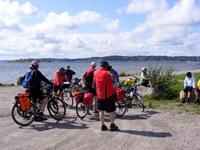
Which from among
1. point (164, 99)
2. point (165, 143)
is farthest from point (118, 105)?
point (164, 99)

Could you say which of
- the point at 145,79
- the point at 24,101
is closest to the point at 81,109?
the point at 24,101

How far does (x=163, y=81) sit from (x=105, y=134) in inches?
296

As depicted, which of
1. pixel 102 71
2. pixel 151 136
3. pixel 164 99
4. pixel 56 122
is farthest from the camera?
pixel 164 99

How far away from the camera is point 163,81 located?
13398 millimetres

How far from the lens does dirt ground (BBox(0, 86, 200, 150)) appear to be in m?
5.82

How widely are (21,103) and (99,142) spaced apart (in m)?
2.84

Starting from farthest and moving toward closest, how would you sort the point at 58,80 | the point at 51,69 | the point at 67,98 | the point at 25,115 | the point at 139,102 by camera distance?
1. the point at 51,69
2. the point at 67,98
3. the point at 58,80
4. the point at 139,102
5. the point at 25,115

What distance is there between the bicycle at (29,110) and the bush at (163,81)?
239 inches

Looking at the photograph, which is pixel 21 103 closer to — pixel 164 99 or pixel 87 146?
pixel 87 146

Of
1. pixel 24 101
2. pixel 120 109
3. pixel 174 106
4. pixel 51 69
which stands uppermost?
pixel 24 101

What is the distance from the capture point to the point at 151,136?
256 inches

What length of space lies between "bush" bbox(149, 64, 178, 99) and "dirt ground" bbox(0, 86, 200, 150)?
4.14m

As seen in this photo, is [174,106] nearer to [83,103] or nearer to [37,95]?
[83,103]

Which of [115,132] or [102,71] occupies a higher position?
[102,71]
